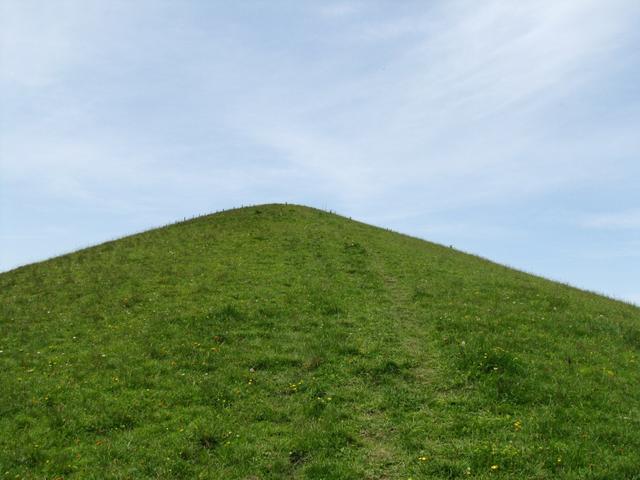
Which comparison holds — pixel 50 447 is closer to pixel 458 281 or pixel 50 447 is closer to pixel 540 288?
pixel 458 281

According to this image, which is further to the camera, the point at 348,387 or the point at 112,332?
the point at 112,332

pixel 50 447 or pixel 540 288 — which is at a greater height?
pixel 540 288

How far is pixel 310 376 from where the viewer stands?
17.7 metres

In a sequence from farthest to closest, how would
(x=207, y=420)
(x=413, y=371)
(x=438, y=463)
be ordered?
(x=413, y=371) → (x=207, y=420) → (x=438, y=463)

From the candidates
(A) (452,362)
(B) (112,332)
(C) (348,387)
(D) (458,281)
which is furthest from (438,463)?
(D) (458,281)

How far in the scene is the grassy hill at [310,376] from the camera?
12.8 m

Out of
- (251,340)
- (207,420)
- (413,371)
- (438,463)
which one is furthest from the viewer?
(251,340)

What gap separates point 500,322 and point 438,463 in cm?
1118

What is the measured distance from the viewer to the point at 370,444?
13.5 metres

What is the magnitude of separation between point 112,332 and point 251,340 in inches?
248

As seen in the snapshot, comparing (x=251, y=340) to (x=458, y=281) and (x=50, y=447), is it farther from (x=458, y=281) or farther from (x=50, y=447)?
(x=458, y=281)

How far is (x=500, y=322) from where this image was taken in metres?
22.1

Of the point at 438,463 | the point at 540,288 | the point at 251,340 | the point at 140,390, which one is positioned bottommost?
the point at 438,463

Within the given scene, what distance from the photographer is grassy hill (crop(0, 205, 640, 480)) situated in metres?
12.8
